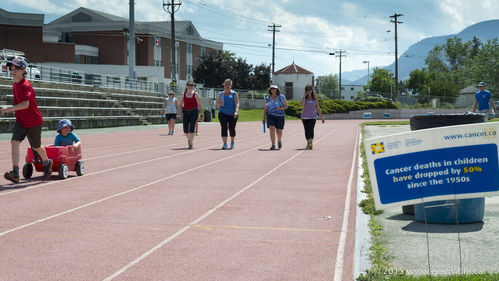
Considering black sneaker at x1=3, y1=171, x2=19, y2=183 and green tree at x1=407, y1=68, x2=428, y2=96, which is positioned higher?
green tree at x1=407, y1=68, x2=428, y2=96

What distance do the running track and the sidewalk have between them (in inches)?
17.2

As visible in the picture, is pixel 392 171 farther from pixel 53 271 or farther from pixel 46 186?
pixel 46 186

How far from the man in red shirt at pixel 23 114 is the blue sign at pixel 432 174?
233 inches

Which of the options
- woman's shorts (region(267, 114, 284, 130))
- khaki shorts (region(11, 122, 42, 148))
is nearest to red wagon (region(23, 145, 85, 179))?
khaki shorts (region(11, 122, 42, 148))

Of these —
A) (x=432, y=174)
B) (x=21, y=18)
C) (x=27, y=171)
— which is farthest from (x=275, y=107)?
(x=21, y=18)

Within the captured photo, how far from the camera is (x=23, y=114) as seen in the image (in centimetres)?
905

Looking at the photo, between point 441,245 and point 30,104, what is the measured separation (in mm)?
6440

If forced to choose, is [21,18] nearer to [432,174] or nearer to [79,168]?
[79,168]

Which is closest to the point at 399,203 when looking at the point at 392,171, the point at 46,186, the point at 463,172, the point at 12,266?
the point at 392,171

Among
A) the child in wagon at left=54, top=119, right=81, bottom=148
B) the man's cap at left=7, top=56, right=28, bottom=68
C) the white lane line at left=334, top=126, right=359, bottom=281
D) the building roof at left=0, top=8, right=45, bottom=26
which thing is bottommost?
the white lane line at left=334, top=126, right=359, bottom=281

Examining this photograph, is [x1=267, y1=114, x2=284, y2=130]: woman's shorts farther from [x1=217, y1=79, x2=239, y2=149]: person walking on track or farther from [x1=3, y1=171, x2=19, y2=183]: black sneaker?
A: [x1=3, y1=171, x2=19, y2=183]: black sneaker

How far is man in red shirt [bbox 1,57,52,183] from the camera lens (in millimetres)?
8883

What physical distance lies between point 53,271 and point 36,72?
32.6m

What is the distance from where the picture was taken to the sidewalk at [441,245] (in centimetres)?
462
